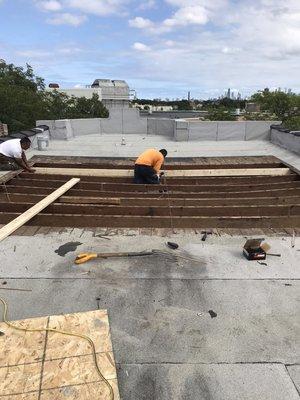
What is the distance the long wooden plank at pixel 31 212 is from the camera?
5672 millimetres

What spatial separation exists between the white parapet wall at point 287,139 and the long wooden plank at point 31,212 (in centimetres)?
770

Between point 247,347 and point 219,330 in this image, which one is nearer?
point 247,347

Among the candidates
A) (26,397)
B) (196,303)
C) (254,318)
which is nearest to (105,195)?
(196,303)

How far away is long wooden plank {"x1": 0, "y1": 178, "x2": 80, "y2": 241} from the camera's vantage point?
5.67m

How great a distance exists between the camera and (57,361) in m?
3.09

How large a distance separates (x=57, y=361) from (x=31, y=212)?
11.8ft

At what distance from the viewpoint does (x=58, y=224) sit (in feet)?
20.7

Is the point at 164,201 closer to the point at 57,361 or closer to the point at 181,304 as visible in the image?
the point at 181,304

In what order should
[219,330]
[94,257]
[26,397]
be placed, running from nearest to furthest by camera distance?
[26,397] < [219,330] < [94,257]

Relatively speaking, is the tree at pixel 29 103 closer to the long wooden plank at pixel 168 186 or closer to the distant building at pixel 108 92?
the distant building at pixel 108 92

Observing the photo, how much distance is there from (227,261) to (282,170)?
17.0ft

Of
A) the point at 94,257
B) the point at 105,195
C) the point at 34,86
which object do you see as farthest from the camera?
the point at 34,86

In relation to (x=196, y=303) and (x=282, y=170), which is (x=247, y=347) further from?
(x=282, y=170)

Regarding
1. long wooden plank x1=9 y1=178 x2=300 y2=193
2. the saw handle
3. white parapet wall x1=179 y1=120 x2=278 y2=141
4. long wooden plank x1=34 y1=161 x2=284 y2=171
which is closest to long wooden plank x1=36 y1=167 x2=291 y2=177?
long wooden plank x1=34 y1=161 x2=284 y2=171
